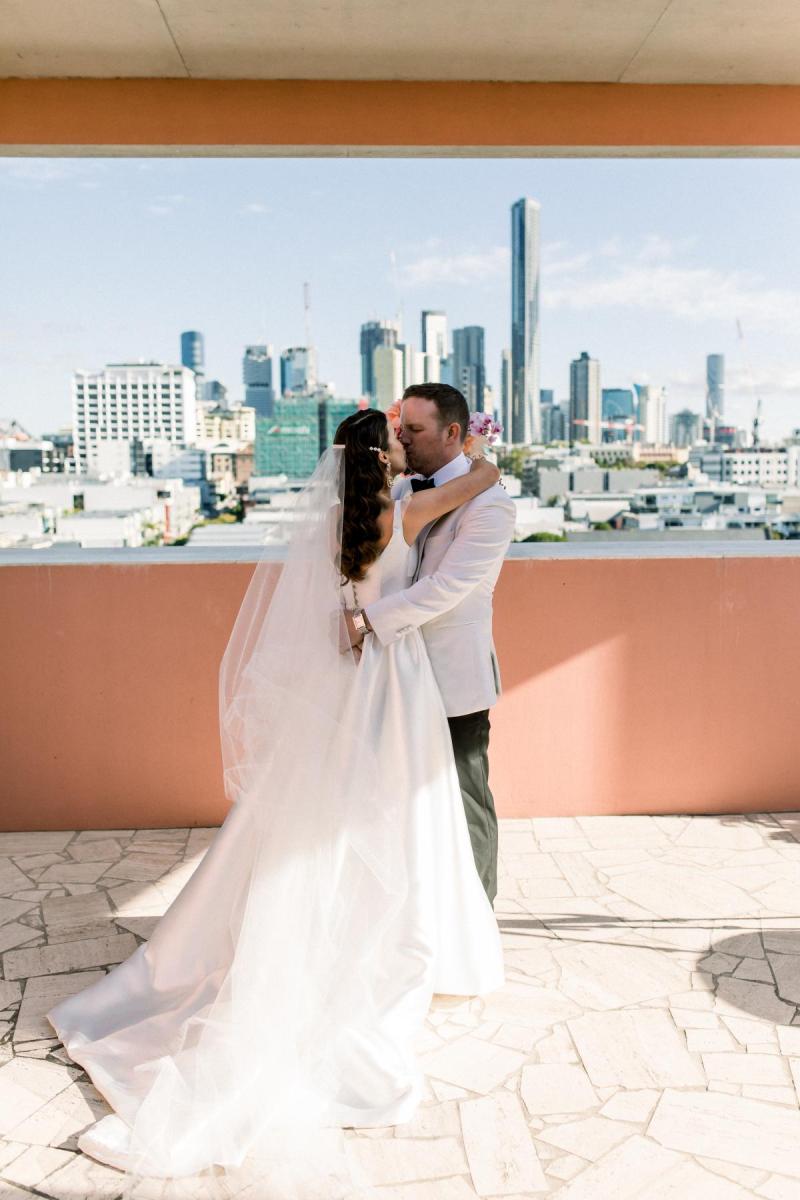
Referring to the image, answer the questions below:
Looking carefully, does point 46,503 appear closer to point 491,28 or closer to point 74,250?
point 74,250

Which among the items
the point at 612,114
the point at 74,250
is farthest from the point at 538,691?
the point at 74,250

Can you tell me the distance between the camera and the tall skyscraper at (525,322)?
194 inches

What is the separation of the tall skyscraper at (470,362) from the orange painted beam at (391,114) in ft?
2.74

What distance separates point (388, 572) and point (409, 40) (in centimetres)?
216

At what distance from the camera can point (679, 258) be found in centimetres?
530

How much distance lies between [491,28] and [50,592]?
9.37 feet

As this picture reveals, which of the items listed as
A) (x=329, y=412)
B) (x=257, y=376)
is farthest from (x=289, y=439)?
(x=257, y=376)

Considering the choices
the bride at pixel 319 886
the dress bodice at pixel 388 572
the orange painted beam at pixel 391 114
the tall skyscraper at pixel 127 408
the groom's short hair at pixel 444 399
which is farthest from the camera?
the tall skyscraper at pixel 127 408

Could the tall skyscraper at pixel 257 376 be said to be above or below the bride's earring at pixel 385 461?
above

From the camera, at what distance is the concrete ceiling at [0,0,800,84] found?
3.67 m

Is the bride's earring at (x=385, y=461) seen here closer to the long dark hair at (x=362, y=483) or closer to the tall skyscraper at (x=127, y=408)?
the long dark hair at (x=362, y=483)

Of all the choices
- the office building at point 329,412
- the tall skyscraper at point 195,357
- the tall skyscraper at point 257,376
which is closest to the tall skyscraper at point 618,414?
the office building at point 329,412

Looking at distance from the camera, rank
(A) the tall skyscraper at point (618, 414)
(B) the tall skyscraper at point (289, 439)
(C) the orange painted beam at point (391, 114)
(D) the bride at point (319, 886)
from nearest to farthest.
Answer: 1. (D) the bride at point (319, 886)
2. (C) the orange painted beam at point (391, 114)
3. (B) the tall skyscraper at point (289, 439)
4. (A) the tall skyscraper at point (618, 414)

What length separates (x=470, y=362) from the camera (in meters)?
4.78
